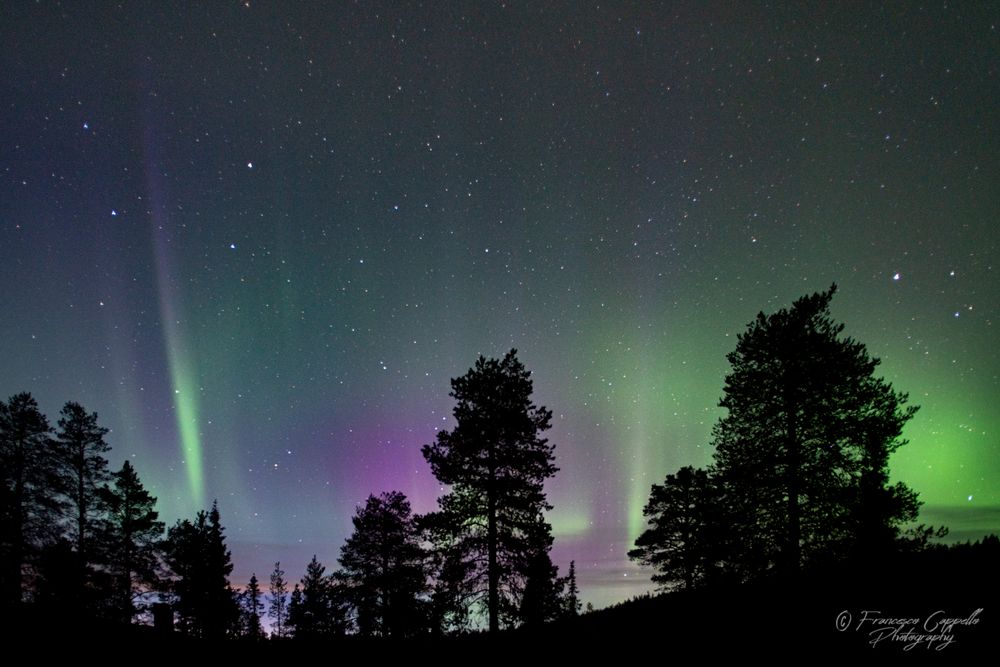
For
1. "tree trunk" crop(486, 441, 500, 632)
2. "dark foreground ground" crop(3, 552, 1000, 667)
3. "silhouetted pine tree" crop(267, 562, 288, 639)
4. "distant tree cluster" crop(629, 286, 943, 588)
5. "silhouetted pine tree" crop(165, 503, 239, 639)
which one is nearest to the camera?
"dark foreground ground" crop(3, 552, 1000, 667)

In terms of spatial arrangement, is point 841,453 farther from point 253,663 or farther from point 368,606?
point 368,606

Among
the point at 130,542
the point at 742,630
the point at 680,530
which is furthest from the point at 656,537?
the point at 130,542

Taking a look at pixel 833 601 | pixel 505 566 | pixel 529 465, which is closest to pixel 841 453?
pixel 833 601

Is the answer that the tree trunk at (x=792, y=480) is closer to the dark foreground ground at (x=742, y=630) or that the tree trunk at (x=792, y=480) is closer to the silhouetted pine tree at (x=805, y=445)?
the silhouetted pine tree at (x=805, y=445)

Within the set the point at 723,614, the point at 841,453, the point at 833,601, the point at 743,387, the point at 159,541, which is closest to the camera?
the point at 833,601

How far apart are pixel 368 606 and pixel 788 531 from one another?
23388 mm

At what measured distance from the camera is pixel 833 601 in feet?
23.7

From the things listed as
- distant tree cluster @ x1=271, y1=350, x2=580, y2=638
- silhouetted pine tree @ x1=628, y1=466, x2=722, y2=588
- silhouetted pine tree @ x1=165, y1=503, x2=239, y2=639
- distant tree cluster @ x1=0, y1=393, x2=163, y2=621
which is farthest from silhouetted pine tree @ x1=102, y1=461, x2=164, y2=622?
silhouetted pine tree @ x1=628, y1=466, x2=722, y2=588

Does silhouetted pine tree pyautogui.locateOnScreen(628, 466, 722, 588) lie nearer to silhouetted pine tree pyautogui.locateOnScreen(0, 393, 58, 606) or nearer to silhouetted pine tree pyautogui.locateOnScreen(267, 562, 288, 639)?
silhouetted pine tree pyautogui.locateOnScreen(0, 393, 58, 606)

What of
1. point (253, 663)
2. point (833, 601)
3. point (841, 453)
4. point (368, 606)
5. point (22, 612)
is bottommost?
point (368, 606)

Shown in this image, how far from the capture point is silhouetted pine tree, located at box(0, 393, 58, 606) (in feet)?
61.1

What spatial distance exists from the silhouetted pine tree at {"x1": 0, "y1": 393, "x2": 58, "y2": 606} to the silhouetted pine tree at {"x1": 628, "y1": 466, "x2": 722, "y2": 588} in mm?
29467
